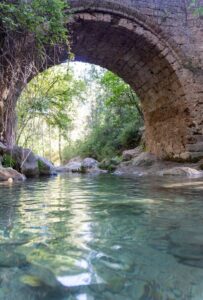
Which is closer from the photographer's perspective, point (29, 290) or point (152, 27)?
point (29, 290)

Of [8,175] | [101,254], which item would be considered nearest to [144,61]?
[8,175]

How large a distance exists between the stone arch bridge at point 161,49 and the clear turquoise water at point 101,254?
18.9 ft

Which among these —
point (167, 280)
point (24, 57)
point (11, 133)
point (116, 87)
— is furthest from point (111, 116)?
point (167, 280)

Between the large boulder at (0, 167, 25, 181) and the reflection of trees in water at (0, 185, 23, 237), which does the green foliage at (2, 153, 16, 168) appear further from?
the reflection of trees in water at (0, 185, 23, 237)

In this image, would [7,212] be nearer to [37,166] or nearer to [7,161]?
[7,161]

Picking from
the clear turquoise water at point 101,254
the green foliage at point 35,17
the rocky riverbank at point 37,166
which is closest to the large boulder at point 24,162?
the rocky riverbank at point 37,166

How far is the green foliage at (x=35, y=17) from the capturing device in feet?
15.4

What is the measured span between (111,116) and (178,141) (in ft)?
30.8

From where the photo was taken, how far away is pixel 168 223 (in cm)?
183

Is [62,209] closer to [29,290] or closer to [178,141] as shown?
[29,290]

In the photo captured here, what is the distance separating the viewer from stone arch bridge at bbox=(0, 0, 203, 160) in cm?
747

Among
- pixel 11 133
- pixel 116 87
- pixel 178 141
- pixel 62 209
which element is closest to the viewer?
pixel 62 209

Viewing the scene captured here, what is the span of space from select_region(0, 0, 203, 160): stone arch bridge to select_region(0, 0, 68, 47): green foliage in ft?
7.18

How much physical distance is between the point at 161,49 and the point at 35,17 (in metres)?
4.10
